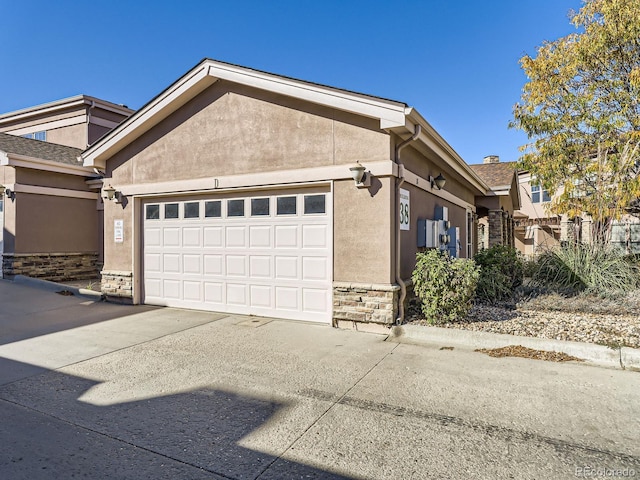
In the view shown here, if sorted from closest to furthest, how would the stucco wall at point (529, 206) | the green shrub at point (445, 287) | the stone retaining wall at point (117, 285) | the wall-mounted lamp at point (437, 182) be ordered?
1. the green shrub at point (445, 287)
2. the wall-mounted lamp at point (437, 182)
3. the stone retaining wall at point (117, 285)
4. the stucco wall at point (529, 206)

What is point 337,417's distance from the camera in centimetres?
358

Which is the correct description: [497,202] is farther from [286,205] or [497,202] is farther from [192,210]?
[192,210]

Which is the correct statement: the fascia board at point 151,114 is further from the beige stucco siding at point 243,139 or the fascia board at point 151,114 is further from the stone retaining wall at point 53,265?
the stone retaining wall at point 53,265

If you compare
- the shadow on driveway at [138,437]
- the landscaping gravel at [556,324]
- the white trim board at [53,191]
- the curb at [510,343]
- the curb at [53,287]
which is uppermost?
the white trim board at [53,191]

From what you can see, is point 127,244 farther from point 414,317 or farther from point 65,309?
point 414,317

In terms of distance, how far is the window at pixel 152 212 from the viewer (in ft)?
29.5

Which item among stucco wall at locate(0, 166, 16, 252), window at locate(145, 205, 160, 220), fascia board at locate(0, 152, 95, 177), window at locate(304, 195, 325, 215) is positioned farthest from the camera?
stucco wall at locate(0, 166, 16, 252)

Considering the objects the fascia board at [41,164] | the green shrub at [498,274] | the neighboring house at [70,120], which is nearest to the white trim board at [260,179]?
the green shrub at [498,274]

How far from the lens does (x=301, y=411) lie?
3695mm

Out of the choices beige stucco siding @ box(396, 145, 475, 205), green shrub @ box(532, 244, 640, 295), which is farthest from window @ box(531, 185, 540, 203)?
green shrub @ box(532, 244, 640, 295)

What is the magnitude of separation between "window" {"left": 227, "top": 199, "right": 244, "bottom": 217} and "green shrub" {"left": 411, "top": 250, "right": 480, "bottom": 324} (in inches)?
146

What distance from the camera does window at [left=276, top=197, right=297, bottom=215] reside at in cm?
741

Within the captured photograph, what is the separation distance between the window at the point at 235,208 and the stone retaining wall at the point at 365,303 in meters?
2.56

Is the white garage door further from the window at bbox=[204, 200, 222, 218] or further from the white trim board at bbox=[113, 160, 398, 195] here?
the white trim board at bbox=[113, 160, 398, 195]
